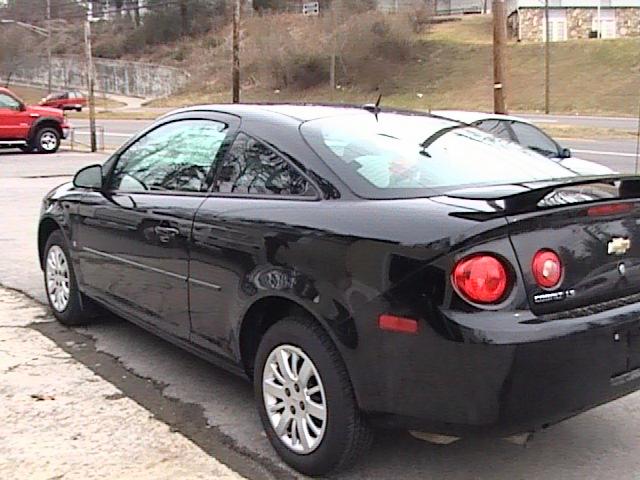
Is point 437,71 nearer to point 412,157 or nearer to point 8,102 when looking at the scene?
point 8,102

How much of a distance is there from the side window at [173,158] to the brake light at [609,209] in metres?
1.90

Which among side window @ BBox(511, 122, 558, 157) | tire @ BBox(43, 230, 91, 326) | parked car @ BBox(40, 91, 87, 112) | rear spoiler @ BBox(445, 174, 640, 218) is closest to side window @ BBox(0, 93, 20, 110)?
side window @ BBox(511, 122, 558, 157)

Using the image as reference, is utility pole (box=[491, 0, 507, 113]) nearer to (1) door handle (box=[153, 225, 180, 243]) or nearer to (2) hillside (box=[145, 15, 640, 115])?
(1) door handle (box=[153, 225, 180, 243])

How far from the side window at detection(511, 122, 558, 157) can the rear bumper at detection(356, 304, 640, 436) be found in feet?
26.6

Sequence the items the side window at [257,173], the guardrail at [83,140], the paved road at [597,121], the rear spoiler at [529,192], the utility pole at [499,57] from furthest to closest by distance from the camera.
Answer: the paved road at [597,121]
the guardrail at [83,140]
the utility pole at [499,57]
the side window at [257,173]
the rear spoiler at [529,192]

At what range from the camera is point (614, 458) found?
151 inches

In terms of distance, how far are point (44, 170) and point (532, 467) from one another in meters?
17.5

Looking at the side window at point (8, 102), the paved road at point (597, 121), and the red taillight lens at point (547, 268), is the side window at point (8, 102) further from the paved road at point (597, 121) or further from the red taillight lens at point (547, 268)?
the red taillight lens at point (547, 268)

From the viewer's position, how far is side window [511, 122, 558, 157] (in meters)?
11.1

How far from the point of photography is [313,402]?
3580mm

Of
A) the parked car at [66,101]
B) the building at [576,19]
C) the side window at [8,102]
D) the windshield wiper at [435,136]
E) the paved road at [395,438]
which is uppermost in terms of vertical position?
the building at [576,19]

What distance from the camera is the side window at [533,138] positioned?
11148 millimetres

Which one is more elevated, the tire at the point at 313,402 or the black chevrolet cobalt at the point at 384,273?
the black chevrolet cobalt at the point at 384,273

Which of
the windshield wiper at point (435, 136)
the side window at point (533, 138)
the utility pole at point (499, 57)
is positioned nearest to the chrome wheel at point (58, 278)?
the windshield wiper at point (435, 136)
